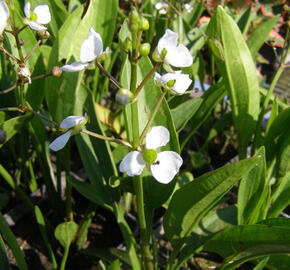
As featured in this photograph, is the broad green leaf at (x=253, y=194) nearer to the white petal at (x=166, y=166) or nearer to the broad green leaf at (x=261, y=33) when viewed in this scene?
the white petal at (x=166, y=166)

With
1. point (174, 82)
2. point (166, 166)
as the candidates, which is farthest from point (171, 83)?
point (166, 166)

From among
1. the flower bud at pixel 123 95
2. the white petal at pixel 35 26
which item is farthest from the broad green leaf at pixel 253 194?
the white petal at pixel 35 26

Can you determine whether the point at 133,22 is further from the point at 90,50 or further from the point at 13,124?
the point at 13,124

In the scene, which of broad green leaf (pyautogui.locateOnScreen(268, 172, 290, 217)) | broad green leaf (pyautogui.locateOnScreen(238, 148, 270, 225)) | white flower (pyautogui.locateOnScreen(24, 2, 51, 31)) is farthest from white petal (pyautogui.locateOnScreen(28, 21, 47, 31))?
broad green leaf (pyautogui.locateOnScreen(268, 172, 290, 217))

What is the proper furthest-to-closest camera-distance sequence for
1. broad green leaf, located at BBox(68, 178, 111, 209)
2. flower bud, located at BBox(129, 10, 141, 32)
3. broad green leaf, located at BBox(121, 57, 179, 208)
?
broad green leaf, located at BBox(68, 178, 111, 209) → broad green leaf, located at BBox(121, 57, 179, 208) → flower bud, located at BBox(129, 10, 141, 32)

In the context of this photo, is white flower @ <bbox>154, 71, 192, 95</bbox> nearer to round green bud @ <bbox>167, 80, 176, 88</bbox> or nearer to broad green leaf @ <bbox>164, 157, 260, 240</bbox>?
round green bud @ <bbox>167, 80, 176, 88</bbox>

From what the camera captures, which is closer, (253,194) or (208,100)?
(253,194)
